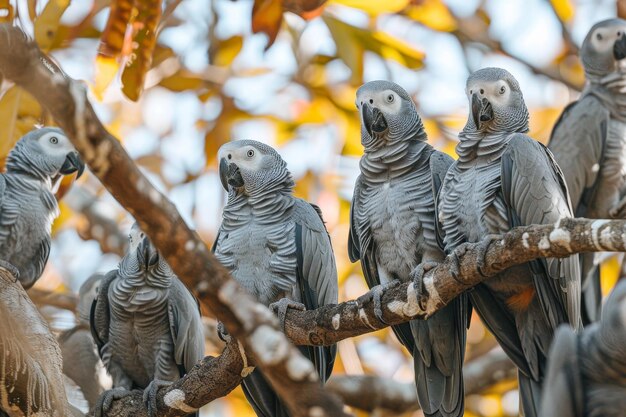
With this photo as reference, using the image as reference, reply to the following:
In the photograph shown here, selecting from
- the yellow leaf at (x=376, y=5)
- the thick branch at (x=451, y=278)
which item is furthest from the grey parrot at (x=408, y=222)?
the yellow leaf at (x=376, y=5)

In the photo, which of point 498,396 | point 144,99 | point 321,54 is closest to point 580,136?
point 498,396

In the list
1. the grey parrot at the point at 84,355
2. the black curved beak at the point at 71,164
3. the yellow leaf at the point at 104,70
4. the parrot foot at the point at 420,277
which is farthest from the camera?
the grey parrot at the point at 84,355

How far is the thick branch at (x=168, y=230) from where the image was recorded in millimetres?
2445

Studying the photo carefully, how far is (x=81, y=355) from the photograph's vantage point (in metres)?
6.57

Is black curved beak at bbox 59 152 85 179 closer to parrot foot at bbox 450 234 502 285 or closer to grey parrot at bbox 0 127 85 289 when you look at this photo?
grey parrot at bbox 0 127 85 289

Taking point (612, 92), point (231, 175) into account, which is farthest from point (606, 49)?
point (231, 175)

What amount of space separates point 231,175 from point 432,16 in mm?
3657

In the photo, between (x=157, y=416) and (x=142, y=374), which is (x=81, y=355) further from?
(x=157, y=416)

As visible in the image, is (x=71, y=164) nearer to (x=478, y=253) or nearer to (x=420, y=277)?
(x=420, y=277)

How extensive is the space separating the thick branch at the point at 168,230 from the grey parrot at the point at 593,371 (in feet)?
4.74

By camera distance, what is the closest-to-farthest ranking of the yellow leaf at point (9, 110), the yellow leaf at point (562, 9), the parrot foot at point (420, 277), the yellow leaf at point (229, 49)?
the parrot foot at point (420, 277) < the yellow leaf at point (9, 110) < the yellow leaf at point (562, 9) < the yellow leaf at point (229, 49)

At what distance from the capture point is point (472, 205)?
4.54 metres

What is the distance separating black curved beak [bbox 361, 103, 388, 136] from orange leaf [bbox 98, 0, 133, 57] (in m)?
1.37

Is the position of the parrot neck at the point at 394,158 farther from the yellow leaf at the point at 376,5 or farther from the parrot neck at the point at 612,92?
the parrot neck at the point at 612,92
